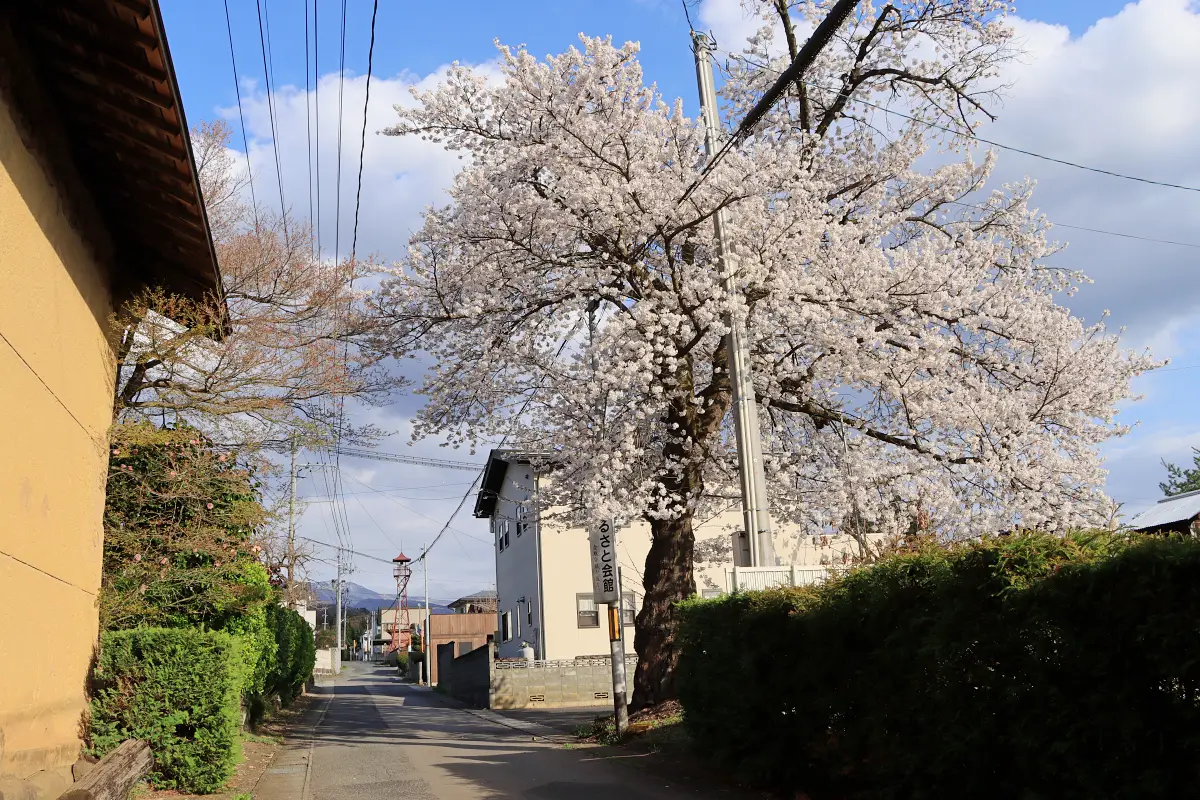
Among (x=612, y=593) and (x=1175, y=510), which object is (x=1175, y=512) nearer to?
(x=1175, y=510)

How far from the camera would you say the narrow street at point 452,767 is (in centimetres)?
1107

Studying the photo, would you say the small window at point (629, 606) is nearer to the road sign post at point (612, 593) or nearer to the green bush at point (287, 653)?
the green bush at point (287, 653)

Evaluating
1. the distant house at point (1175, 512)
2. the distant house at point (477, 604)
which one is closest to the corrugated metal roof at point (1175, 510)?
the distant house at point (1175, 512)

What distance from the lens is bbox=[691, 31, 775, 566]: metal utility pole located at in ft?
40.7

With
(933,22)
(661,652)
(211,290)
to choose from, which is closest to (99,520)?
(211,290)

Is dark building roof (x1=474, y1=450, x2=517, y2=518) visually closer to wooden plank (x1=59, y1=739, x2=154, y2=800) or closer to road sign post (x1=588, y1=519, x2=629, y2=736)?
road sign post (x1=588, y1=519, x2=629, y2=736)

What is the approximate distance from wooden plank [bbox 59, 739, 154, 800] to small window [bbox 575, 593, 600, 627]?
22.0m

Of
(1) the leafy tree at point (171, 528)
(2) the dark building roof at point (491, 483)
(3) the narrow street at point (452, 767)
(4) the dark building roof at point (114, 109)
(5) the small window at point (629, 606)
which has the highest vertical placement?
(2) the dark building roof at point (491, 483)

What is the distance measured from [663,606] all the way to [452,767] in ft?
14.5

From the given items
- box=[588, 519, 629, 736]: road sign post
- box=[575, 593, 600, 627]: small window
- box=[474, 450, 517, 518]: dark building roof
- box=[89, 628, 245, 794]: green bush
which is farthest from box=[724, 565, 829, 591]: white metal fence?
box=[474, 450, 517, 518]: dark building roof

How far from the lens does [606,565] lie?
1728 cm

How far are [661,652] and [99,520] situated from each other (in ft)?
31.4

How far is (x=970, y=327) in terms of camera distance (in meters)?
16.4

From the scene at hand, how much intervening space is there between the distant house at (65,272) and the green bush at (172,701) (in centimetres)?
70
